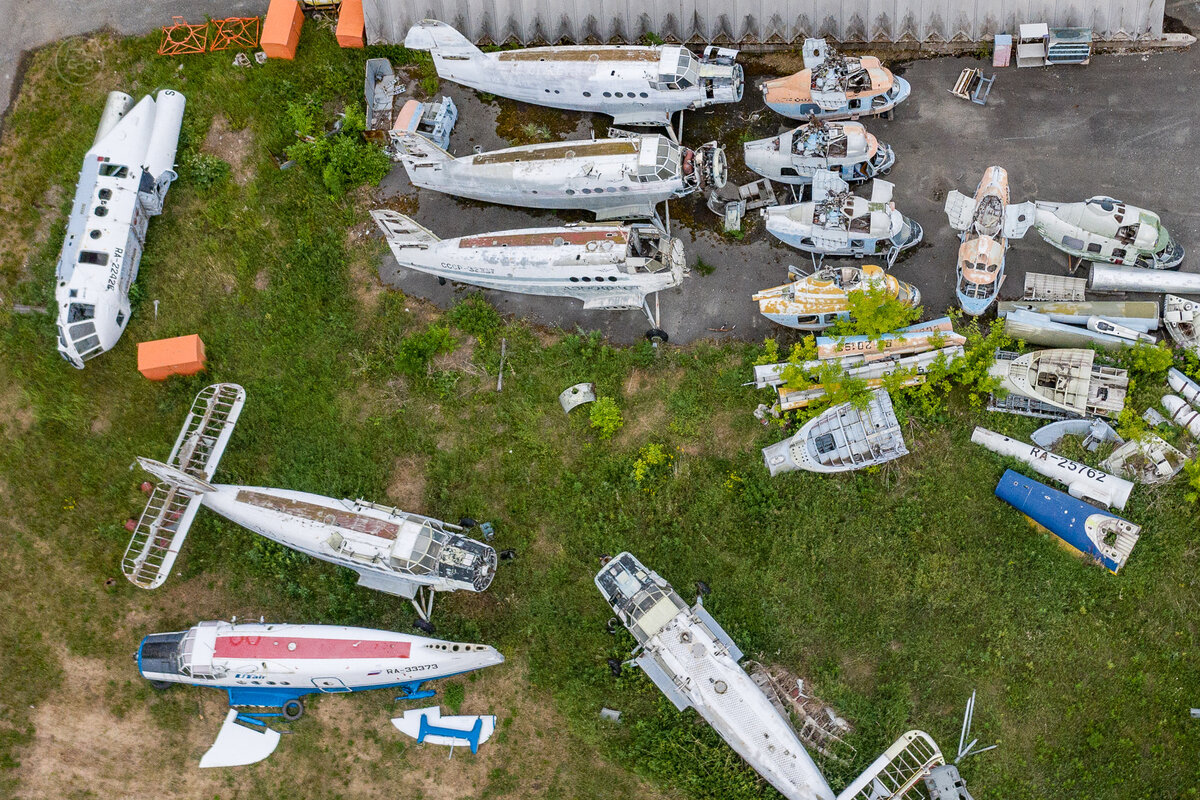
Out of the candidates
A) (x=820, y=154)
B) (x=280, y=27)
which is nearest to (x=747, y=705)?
(x=820, y=154)

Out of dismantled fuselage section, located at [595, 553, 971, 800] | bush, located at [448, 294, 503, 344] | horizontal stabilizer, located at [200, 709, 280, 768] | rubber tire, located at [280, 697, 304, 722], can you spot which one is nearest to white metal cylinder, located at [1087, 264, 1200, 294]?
dismantled fuselage section, located at [595, 553, 971, 800]

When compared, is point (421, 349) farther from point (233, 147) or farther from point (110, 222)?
point (110, 222)

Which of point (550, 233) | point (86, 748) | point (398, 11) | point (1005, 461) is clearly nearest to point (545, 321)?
point (550, 233)

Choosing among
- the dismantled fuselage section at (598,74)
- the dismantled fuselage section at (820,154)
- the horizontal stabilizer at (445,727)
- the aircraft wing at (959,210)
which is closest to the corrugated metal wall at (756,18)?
the dismantled fuselage section at (598,74)

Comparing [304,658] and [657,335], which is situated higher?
[657,335]

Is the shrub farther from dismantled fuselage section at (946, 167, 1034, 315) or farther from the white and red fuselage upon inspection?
dismantled fuselage section at (946, 167, 1034, 315)

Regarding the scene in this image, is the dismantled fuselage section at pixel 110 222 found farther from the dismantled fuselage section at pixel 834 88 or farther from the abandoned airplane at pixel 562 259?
the dismantled fuselage section at pixel 834 88
